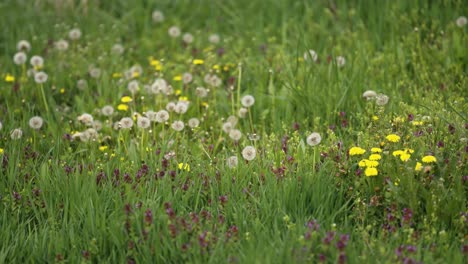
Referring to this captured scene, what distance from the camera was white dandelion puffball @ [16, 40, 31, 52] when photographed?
5590 mm

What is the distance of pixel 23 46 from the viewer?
5.85 metres

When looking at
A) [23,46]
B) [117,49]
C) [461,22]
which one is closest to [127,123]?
[117,49]

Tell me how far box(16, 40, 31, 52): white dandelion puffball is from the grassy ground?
0.09 meters

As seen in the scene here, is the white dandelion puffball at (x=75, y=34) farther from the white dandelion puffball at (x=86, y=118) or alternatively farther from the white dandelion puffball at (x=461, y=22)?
the white dandelion puffball at (x=461, y=22)

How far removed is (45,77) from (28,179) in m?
1.41

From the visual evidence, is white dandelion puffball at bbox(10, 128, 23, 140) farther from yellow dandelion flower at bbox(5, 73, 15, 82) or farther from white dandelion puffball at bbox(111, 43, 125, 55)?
white dandelion puffball at bbox(111, 43, 125, 55)

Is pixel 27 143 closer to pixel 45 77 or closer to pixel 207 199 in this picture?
pixel 45 77

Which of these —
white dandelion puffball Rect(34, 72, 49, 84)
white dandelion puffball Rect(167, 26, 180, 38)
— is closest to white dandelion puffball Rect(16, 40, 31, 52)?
white dandelion puffball Rect(34, 72, 49, 84)

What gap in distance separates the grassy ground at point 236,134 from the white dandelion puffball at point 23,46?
0.09 metres

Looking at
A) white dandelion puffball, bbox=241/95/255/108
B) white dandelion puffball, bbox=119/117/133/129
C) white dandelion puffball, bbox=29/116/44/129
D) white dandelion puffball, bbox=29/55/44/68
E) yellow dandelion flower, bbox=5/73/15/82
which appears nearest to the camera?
white dandelion puffball, bbox=119/117/133/129

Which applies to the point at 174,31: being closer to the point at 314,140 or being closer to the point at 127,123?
the point at 127,123

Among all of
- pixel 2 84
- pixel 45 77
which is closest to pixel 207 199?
pixel 45 77

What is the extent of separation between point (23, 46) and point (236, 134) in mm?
2436

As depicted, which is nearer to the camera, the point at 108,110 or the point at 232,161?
the point at 232,161
